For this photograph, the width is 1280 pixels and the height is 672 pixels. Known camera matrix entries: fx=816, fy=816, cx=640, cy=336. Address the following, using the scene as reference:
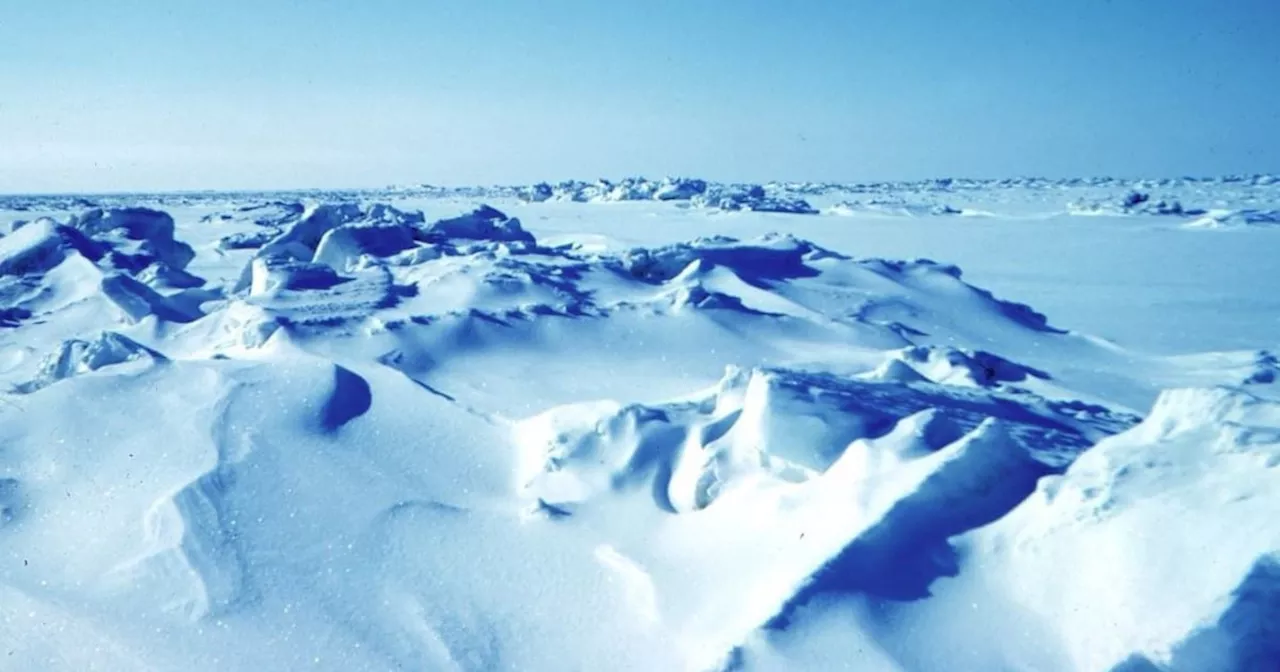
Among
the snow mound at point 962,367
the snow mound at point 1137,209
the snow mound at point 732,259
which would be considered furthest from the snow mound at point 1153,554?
the snow mound at point 1137,209

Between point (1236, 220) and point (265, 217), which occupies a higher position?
point (1236, 220)

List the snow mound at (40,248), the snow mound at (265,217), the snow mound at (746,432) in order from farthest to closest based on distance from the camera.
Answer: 1. the snow mound at (265,217)
2. the snow mound at (40,248)
3. the snow mound at (746,432)

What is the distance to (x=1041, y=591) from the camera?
1.76m

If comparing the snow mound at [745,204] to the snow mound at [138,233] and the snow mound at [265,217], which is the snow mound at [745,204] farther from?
the snow mound at [138,233]

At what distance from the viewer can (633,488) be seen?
8.47 feet

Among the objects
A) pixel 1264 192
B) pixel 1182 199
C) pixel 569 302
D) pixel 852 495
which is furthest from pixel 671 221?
pixel 1264 192

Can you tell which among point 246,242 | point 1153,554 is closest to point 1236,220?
point 1153,554

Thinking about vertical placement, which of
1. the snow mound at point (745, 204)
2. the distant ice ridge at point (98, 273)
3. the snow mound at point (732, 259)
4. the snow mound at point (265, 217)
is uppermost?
the snow mound at point (732, 259)

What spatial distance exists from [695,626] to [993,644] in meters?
0.65

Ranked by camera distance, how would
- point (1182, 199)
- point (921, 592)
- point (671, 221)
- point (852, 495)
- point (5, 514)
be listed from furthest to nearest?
point (1182, 199), point (671, 221), point (5, 514), point (852, 495), point (921, 592)

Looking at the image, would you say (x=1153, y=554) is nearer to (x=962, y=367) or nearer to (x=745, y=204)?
(x=962, y=367)

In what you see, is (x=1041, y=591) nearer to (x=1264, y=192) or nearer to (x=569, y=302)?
(x=569, y=302)

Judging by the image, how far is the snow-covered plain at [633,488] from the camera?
68.7 inches

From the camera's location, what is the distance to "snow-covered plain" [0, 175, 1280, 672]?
5.73 ft
